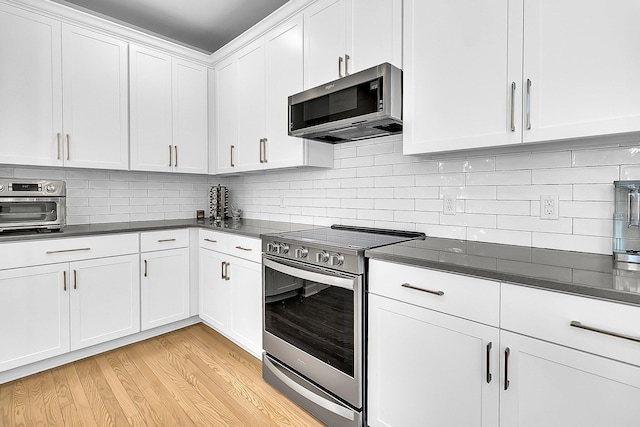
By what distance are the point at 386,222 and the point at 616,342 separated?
1381 mm

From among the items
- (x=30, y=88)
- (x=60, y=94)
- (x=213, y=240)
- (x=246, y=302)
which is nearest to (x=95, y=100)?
(x=60, y=94)

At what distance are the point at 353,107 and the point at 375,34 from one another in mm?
458

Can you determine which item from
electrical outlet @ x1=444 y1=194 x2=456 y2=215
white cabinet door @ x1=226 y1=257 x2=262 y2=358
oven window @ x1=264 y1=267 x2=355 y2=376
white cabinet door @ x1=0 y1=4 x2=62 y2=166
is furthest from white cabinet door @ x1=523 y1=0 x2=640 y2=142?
white cabinet door @ x1=0 y1=4 x2=62 y2=166

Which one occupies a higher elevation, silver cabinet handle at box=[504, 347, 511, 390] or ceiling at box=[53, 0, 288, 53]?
ceiling at box=[53, 0, 288, 53]

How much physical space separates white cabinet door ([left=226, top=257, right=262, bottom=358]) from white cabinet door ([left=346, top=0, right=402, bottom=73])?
5.06 ft

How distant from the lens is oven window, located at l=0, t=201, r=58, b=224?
2258 millimetres

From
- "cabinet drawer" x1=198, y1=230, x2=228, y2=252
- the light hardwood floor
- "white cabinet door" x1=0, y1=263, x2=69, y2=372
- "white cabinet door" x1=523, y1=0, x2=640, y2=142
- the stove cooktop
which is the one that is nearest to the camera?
"white cabinet door" x1=523, y1=0, x2=640, y2=142

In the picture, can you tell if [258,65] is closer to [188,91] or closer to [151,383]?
[188,91]

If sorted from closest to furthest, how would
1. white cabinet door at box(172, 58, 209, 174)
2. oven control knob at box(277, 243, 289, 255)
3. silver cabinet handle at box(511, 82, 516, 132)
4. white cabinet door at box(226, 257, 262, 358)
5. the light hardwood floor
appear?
silver cabinet handle at box(511, 82, 516, 132) < the light hardwood floor < oven control knob at box(277, 243, 289, 255) < white cabinet door at box(226, 257, 262, 358) < white cabinet door at box(172, 58, 209, 174)

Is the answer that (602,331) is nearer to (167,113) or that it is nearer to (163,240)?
(163,240)

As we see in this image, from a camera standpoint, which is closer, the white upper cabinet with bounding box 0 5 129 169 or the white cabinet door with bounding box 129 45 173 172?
the white upper cabinet with bounding box 0 5 129 169

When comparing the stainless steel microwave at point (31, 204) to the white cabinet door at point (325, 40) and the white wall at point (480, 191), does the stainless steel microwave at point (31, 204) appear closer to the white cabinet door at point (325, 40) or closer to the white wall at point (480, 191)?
the white wall at point (480, 191)

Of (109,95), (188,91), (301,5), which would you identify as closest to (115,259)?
(109,95)

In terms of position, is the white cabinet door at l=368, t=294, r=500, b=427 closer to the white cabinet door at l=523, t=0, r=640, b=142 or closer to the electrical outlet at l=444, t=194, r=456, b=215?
the electrical outlet at l=444, t=194, r=456, b=215
